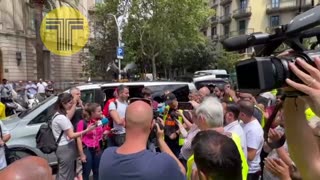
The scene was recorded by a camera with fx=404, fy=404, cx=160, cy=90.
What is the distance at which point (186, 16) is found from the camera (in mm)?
34719

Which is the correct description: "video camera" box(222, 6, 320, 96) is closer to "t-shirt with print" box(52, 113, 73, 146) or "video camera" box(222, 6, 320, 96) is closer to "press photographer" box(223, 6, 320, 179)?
"press photographer" box(223, 6, 320, 179)

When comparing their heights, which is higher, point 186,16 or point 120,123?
point 186,16

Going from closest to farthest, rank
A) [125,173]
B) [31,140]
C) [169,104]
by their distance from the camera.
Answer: [125,173]
[169,104]
[31,140]

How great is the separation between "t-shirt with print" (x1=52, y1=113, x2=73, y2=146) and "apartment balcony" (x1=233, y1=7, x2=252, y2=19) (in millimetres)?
59020

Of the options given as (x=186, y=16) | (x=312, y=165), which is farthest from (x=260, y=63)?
(x=186, y=16)

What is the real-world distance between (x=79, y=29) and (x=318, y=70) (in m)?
17.8

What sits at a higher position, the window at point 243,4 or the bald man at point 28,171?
the window at point 243,4

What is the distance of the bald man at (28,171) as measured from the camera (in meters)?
1.48

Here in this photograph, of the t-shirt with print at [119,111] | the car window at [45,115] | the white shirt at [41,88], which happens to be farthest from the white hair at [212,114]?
the white shirt at [41,88]

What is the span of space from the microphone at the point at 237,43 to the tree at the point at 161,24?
32.0 metres

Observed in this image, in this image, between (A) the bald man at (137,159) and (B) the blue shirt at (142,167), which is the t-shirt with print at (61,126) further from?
(B) the blue shirt at (142,167)

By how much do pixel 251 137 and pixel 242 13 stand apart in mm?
60443

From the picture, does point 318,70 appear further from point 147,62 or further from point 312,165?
point 147,62

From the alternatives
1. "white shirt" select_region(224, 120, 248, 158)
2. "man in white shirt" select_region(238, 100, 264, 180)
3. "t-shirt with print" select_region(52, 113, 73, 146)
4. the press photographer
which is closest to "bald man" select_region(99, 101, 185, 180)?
the press photographer
